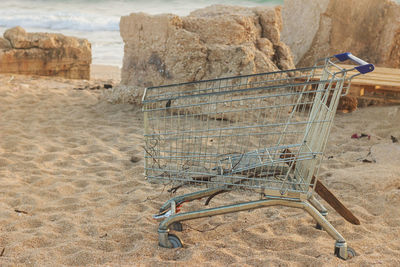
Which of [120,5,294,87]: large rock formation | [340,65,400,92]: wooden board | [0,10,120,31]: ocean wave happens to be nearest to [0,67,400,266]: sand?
[340,65,400,92]: wooden board

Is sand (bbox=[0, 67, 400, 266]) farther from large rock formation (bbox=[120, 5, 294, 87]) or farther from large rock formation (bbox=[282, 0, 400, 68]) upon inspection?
large rock formation (bbox=[282, 0, 400, 68])

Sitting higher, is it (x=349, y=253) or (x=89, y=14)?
(x=89, y=14)

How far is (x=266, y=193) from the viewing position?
270cm

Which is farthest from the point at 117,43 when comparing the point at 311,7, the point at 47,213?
the point at 47,213

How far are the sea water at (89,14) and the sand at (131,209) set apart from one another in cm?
1038

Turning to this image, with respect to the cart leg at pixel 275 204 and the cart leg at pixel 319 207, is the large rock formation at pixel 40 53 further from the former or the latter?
the cart leg at pixel 319 207

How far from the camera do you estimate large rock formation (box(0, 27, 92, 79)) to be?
795 cm

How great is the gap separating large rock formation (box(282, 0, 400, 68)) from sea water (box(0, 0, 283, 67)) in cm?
866

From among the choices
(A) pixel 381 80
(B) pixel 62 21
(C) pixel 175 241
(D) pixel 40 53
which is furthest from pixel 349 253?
(B) pixel 62 21

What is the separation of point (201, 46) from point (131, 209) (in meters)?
3.27

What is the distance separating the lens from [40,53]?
8.12m

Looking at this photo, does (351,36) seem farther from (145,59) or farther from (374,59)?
(145,59)

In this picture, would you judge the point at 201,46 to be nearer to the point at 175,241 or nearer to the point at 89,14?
the point at 175,241

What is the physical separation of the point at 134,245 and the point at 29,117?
12.3 feet
